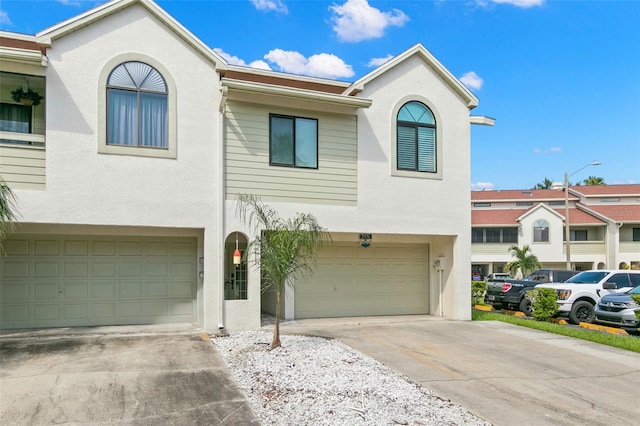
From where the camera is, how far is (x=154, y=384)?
769 cm

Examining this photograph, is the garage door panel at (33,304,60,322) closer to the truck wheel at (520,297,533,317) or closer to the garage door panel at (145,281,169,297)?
the garage door panel at (145,281,169,297)

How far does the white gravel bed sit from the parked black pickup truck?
34.1 feet

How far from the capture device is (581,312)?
51.1 feet

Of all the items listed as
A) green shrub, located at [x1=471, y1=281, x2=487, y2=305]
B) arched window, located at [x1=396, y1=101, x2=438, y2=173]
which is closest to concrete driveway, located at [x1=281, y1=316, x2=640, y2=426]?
arched window, located at [x1=396, y1=101, x2=438, y2=173]

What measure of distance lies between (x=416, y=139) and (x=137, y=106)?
25.9 ft

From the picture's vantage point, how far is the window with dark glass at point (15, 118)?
1152 cm

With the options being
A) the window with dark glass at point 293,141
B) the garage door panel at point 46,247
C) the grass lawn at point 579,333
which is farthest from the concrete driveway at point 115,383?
the grass lawn at point 579,333

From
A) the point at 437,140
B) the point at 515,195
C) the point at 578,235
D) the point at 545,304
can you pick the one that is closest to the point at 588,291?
the point at 545,304

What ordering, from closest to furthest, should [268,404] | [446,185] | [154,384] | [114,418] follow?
[114,418], [268,404], [154,384], [446,185]

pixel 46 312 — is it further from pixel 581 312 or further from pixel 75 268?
pixel 581 312

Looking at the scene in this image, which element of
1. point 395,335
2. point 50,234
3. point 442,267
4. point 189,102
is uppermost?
point 189,102

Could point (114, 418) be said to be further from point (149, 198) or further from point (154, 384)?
point (149, 198)

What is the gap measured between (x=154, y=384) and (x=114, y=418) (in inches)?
54.5

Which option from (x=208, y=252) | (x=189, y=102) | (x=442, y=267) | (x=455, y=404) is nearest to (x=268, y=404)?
(x=455, y=404)
